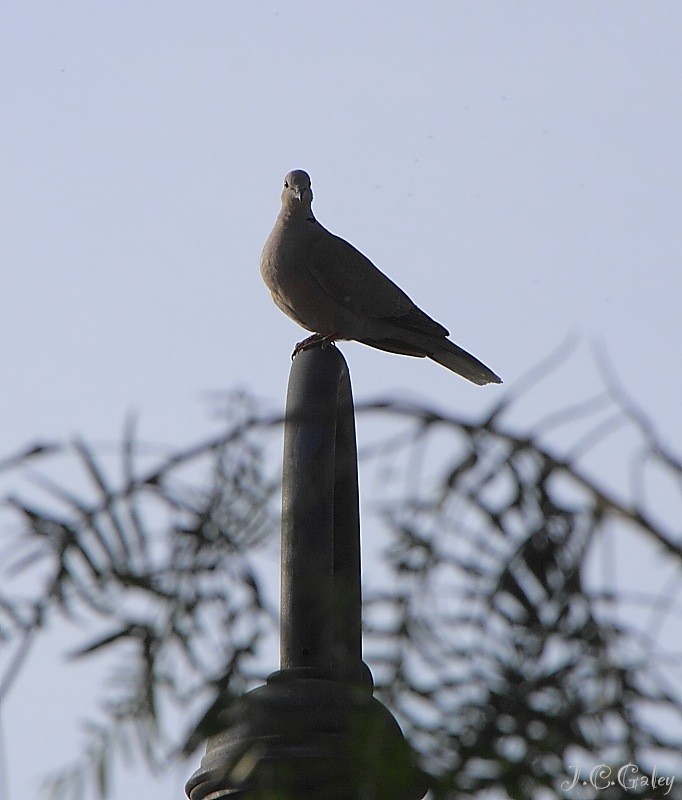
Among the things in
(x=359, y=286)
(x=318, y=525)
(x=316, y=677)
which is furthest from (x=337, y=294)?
(x=316, y=677)

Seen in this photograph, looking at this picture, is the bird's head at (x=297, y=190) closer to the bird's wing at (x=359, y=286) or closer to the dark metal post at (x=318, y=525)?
the bird's wing at (x=359, y=286)

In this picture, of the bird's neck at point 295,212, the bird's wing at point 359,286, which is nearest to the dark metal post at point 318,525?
the bird's wing at point 359,286

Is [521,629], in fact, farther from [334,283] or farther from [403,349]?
[403,349]

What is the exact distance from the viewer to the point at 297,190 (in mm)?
7055

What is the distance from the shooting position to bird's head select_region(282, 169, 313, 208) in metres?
7.05

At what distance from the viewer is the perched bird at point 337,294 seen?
6629 mm

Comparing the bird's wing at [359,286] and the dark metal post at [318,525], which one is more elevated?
the bird's wing at [359,286]

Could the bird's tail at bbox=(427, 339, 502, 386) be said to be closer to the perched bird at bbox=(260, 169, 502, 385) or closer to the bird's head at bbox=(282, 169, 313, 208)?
the perched bird at bbox=(260, 169, 502, 385)

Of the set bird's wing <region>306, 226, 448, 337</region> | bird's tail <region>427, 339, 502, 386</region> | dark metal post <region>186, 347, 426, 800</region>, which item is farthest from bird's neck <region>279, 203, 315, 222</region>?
dark metal post <region>186, 347, 426, 800</region>

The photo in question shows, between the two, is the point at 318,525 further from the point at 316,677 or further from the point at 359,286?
the point at 359,286

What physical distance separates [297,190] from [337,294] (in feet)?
2.12

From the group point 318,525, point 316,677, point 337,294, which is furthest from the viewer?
point 337,294

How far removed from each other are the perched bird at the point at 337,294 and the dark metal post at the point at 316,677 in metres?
3.64

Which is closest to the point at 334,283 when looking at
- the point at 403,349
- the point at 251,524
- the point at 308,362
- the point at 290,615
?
the point at 403,349
